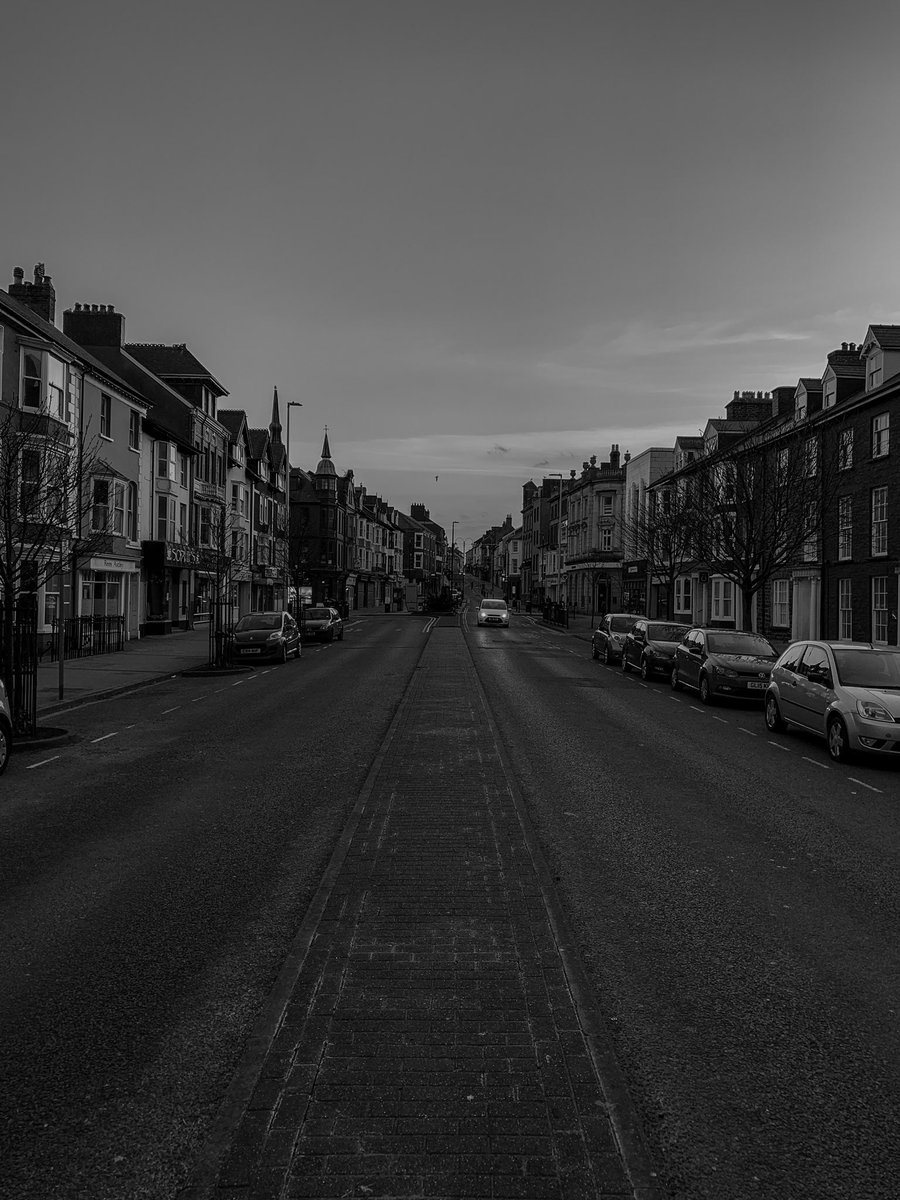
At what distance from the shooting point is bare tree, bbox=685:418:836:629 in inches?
989

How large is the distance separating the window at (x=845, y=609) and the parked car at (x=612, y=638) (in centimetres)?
785

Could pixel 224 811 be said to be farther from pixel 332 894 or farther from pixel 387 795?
pixel 332 894

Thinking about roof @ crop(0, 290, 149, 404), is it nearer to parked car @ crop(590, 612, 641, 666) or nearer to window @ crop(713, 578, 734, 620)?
parked car @ crop(590, 612, 641, 666)

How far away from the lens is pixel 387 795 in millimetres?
8703

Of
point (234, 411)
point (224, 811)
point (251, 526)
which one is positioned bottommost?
point (224, 811)

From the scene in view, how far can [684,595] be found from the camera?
52031mm

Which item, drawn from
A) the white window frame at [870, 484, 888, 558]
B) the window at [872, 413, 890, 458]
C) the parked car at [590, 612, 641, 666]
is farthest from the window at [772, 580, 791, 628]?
the parked car at [590, 612, 641, 666]

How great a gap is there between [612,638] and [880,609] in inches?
357

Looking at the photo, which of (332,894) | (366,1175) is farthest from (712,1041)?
(332,894)

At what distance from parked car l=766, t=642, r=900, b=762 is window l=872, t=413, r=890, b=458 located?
17.1 meters

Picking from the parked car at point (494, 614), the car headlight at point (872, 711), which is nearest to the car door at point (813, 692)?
the car headlight at point (872, 711)

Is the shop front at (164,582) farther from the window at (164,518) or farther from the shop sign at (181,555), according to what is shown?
the window at (164,518)

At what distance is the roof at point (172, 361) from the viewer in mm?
40969

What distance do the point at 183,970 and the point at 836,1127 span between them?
3214mm
